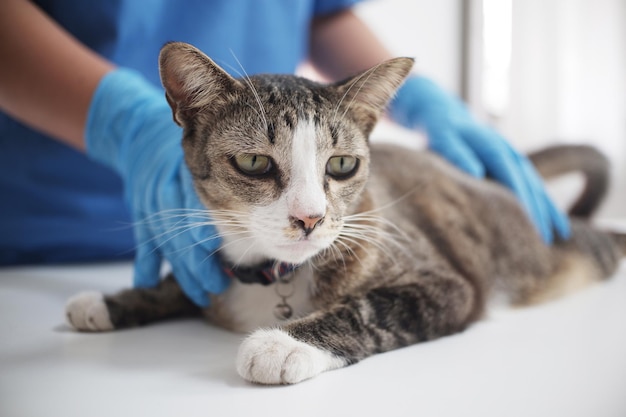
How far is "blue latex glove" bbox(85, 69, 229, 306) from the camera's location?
1115 mm

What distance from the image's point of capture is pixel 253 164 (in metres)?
0.96

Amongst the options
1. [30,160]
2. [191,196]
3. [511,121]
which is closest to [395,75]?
[191,196]

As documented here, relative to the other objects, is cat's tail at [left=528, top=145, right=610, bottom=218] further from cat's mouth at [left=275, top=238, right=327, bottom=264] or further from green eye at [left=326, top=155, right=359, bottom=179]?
cat's mouth at [left=275, top=238, right=327, bottom=264]

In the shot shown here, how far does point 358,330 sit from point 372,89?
45 cm

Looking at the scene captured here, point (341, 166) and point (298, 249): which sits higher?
point (341, 166)

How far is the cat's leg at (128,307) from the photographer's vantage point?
3.62 feet

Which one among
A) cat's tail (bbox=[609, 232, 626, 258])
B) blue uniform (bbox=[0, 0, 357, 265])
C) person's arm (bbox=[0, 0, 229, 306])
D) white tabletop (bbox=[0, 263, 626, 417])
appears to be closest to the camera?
white tabletop (bbox=[0, 263, 626, 417])

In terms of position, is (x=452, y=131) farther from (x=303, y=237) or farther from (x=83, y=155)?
(x=83, y=155)

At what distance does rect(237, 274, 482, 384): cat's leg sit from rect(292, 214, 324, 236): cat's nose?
0.17 meters

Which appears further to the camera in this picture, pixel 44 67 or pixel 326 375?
pixel 44 67

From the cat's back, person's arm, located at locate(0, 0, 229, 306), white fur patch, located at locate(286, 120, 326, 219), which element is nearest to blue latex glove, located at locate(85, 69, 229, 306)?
person's arm, located at locate(0, 0, 229, 306)

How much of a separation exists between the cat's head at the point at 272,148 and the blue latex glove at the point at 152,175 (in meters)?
0.07

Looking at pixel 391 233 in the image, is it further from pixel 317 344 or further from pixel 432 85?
pixel 432 85

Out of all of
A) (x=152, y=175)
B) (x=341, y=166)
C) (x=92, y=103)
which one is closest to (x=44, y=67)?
(x=92, y=103)
